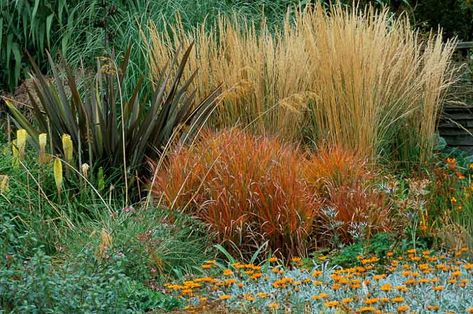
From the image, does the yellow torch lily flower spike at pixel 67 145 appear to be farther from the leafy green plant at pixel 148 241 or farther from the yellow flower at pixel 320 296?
the yellow flower at pixel 320 296

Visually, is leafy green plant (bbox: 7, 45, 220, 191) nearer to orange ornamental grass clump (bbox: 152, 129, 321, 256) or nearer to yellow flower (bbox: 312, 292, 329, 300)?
orange ornamental grass clump (bbox: 152, 129, 321, 256)

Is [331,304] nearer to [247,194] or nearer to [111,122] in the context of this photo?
[247,194]

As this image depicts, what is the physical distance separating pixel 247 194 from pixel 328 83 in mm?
1990

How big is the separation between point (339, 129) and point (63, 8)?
11.5ft

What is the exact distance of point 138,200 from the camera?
6.79 meters

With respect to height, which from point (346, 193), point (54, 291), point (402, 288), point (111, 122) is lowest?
point (346, 193)

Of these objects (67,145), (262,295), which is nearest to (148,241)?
(67,145)

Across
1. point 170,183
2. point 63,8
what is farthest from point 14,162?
point 63,8

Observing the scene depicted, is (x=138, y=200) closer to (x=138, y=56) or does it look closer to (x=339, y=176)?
(x=339, y=176)

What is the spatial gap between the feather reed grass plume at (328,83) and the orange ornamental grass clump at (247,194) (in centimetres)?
112

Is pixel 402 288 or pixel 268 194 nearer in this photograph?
pixel 402 288

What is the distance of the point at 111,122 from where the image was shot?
22.3 feet

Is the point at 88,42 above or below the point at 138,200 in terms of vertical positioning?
above

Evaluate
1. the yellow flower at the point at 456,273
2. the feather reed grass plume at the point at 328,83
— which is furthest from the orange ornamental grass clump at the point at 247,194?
the yellow flower at the point at 456,273
